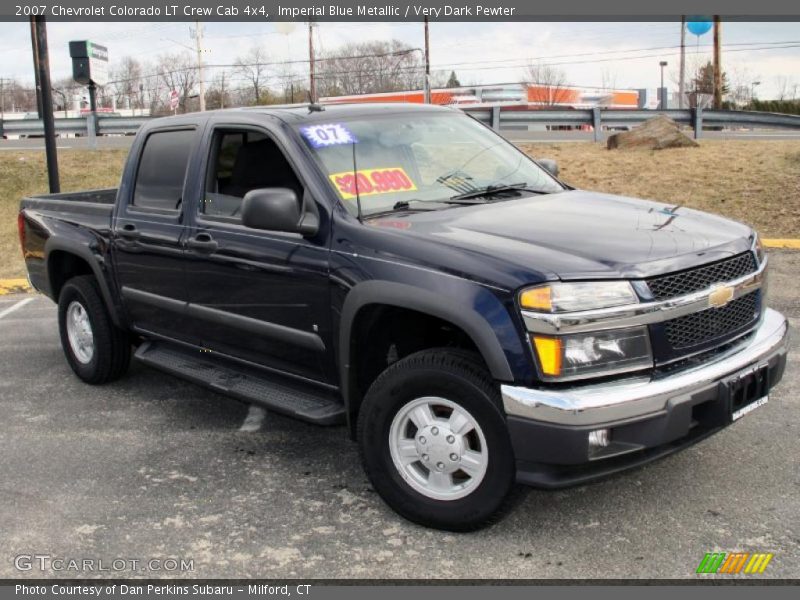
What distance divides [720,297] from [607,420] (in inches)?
32.2

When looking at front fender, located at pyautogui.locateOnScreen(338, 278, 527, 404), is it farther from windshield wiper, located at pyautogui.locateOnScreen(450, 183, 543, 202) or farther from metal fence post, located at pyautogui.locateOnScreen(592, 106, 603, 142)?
metal fence post, located at pyautogui.locateOnScreen(592, 106, 603, 142)

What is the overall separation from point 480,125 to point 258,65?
217 ft

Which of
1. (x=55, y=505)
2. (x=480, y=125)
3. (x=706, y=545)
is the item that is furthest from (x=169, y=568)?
(x=480, y=125)

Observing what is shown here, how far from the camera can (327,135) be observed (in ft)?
13.9

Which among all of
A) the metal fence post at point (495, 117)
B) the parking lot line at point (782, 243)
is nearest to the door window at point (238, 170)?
the parking lot line at point (782, 243)

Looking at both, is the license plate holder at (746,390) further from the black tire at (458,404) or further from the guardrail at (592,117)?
the guardrail at (592,117)

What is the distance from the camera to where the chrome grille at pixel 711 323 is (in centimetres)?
331

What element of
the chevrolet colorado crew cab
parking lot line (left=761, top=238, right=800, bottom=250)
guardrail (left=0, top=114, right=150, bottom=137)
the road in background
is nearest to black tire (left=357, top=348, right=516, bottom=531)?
the chevrolet colorado crew cab

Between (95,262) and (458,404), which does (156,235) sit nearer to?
(95,262)

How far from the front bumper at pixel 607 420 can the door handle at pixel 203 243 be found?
6.43 ft

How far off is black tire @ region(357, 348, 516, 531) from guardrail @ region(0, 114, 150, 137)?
14.7 m

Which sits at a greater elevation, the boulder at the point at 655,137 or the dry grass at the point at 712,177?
the boulder at the point at 655,137

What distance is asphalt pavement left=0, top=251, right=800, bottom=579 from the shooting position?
3344 millimetres

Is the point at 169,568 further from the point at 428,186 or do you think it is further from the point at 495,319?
the point at 428,186
